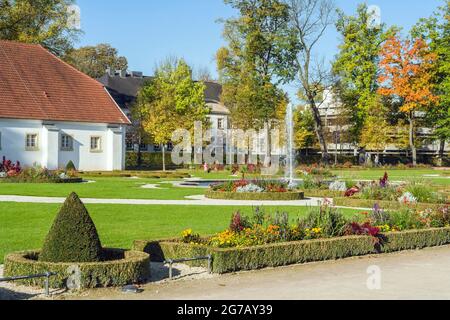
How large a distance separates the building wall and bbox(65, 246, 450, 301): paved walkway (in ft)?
112

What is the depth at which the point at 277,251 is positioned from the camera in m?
11.6

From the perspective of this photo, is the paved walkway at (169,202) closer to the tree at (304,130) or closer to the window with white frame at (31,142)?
the window with white frame at (31,142)

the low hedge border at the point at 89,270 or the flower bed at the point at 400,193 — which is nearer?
the low hedge border at the point at 89,270

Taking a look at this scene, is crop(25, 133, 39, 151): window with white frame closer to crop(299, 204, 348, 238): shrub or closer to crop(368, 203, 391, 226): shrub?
crop(368, 203, 391, 226): shrub

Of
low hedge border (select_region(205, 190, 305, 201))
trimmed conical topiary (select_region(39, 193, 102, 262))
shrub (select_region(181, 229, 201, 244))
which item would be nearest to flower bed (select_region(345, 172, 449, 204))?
low hedge border (select_region(205, 190, 305, 201))

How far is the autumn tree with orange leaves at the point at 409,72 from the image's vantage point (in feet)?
199

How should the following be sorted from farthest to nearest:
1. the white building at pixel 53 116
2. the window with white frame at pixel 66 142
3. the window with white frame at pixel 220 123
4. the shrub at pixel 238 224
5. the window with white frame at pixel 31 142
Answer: the window with white frame at pixel 220 123 → the window with white frame at pixel 66 142 → the window with white frame at pixel 31 142 → the white building at pixel 53 116 → the shrub at pixel 238 224

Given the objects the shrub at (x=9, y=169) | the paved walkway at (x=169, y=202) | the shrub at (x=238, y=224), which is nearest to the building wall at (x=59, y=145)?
the shrub at (x=9, y=169)

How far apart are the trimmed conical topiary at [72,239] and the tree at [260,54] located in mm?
48202

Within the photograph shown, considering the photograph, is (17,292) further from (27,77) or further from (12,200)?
(27,77)

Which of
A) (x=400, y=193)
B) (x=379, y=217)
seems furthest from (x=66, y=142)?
(x=379, y=217)

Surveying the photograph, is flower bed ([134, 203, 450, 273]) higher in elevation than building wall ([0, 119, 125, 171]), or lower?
lower

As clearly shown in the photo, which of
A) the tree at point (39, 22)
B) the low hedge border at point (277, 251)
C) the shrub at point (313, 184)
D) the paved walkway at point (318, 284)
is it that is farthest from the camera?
the tree at point (39, 22)

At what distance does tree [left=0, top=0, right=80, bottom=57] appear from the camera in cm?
5425
